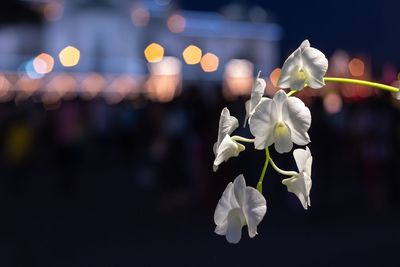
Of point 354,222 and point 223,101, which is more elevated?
point 223,101

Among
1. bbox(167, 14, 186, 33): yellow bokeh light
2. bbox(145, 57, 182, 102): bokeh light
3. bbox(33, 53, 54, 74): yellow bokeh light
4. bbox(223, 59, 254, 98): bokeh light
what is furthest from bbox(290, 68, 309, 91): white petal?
bbox(167, 14, 186, 33): yellow bokeh light

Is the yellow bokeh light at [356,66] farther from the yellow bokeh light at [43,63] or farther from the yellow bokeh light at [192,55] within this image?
the yellow bokeh light at [43,63]

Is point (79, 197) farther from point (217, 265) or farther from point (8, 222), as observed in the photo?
point (217, 265)

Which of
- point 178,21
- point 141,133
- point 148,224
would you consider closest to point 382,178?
point 148,224

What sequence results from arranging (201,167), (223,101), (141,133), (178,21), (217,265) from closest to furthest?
(217,265) < (223,101) < (201,167) < (141,133) < (178,21)

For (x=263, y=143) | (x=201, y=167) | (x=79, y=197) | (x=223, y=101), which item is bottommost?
(x=79, y=197)

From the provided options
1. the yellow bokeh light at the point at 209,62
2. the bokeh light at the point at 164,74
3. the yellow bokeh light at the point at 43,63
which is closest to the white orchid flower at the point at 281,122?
the bokeh light at the point at 164,74

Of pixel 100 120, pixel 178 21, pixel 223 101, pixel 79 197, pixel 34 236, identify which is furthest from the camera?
pixel 178 21
